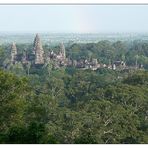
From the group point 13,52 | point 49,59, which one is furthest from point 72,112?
point 13,52

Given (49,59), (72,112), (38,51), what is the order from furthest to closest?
(49,59) < (38,51) < (72,112)

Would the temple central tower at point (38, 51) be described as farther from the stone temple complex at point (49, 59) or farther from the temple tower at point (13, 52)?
the temple tower at point (13, 52)

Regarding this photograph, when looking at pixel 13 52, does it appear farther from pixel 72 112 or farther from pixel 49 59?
pixel 72 112

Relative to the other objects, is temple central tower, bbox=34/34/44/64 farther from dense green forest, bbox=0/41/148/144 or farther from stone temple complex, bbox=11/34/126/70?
dense green forest, bbox=0/41/148/144

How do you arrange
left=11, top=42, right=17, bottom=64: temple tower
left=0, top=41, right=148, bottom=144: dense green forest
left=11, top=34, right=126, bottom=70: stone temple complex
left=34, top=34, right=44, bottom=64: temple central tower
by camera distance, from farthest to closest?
left=11, top=42, right=17, bottom=64: temple tower < left=11, top=34, right=126, bottom=70: stone temple complex < left=34, top=34, right=44, bottom=64: temple central tower < left=0, top=41, right=148, bottom=144: dense green forest

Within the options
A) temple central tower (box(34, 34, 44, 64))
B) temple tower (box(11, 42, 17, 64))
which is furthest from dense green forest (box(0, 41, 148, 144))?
temple tower (box(11, 42, 17, 64))

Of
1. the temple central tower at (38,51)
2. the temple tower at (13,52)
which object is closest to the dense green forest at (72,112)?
the temple central tower at (38,51)

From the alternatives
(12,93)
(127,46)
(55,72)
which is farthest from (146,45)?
(12,93)

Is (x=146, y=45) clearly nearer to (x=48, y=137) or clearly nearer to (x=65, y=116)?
(x=65, y=116)
